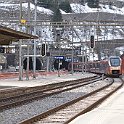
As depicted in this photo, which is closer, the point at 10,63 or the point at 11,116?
the point at 11,116

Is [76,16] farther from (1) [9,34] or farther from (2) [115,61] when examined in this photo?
(1) [9,34]

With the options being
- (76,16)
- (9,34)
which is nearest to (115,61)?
(9,34)

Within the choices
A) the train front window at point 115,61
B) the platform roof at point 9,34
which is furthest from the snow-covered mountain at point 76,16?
the platform roof at point 9,34

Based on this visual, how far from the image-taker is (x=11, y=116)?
1762 cm

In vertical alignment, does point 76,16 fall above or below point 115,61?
above

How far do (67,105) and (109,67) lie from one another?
166 ft

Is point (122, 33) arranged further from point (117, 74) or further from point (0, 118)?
point (0, 118)

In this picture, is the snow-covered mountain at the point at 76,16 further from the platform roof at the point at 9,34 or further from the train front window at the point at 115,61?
the platform roof at the point at 9,34

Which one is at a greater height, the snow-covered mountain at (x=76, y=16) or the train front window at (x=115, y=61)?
the snow-covered mountain at (x=76, y=16)

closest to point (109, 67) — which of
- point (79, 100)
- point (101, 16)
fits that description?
point (79, 100)

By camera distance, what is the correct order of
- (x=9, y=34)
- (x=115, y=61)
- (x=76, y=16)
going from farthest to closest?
1. (x=76, y=16)
2. (x=115, y=61)
3. (x=9, y=34)

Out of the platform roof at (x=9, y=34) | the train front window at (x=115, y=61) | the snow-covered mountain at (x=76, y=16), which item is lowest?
the train front window at (x=115, y=61)

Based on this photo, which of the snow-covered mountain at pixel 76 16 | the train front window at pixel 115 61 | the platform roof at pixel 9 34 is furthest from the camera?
the snow-covered mountain at pixel 76 16

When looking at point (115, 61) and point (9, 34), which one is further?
point (115, 61)
